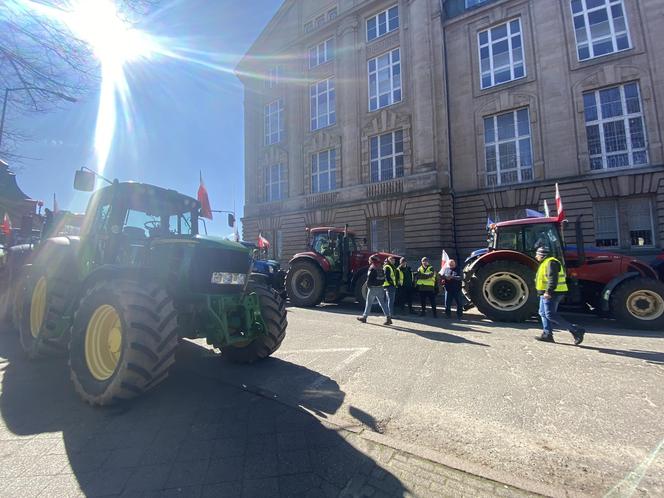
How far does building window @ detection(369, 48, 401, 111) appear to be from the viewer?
2117cm

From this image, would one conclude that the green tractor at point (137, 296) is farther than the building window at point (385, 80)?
No

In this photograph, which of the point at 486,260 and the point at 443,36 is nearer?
the point at 486,260

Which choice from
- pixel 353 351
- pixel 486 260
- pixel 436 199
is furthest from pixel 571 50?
pixel 353 351

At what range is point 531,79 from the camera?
17.4m

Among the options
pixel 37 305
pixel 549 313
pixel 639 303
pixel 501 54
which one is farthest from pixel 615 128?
pixel 37 305

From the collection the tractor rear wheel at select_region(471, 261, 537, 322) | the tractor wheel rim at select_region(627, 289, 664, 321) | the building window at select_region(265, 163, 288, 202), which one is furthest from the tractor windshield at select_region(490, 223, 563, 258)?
the building window at select_region(265, 163, 288, 202)

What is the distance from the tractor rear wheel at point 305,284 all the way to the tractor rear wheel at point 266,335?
6537 mm

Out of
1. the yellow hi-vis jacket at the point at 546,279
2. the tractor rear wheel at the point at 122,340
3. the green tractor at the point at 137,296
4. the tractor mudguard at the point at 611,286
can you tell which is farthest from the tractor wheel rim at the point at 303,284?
the tractor rear wheel at the point at 122,340

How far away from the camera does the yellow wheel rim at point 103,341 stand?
3619 millimetres

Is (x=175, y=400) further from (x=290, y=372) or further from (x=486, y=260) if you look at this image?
(x=486, y=260)

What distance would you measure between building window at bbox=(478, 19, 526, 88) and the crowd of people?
1441cm

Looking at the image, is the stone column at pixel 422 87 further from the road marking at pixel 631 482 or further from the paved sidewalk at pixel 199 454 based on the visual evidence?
the paved sidewalk at pixel 199 454

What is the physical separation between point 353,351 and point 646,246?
17.1 metres

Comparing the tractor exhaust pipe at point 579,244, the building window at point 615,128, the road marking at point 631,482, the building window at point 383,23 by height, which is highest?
the building window at point 383,23
